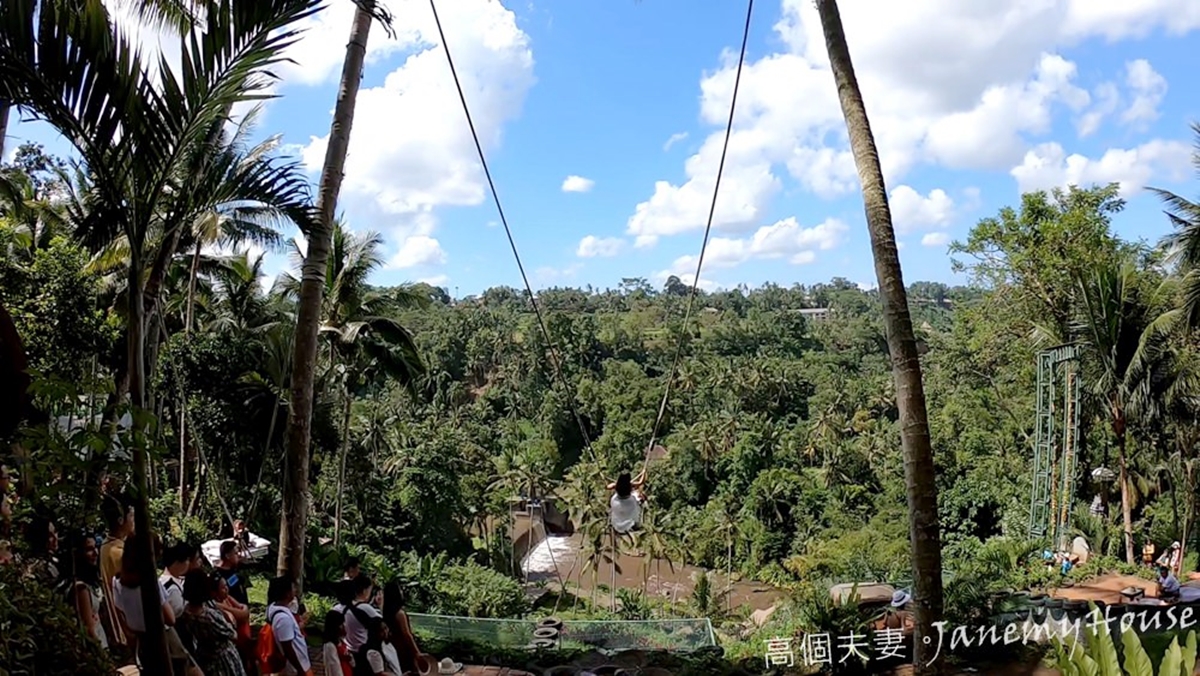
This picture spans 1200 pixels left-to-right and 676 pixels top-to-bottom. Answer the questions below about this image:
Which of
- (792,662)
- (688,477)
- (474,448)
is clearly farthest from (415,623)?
(688,477)

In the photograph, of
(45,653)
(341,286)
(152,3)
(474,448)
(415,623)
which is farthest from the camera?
(474,448)

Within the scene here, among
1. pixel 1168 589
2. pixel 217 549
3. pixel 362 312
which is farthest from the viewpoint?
pixel 362 312

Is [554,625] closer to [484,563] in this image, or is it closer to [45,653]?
[45,653]

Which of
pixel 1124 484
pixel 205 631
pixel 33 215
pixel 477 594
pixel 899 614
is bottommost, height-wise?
pixel 477 594

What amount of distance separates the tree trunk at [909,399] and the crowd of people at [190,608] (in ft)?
8.48

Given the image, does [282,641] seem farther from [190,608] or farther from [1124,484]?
[1124,484]

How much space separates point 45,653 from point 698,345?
50572 millimetres

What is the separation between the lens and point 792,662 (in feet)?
24.2

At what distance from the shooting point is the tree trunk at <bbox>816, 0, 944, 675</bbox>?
389 cm

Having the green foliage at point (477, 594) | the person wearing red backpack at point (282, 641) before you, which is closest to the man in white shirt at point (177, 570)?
the person wearing red backpack at point (282, 641)

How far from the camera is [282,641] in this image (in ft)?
12.3

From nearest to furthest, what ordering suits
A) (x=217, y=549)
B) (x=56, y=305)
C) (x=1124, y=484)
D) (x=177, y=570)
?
(x=177, y=570) → (x=56, y=305) → (x=217, y=549) → (x=1124, y=484)

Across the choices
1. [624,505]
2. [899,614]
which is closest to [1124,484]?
[899,614]

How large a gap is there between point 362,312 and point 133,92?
1099 centimetres
